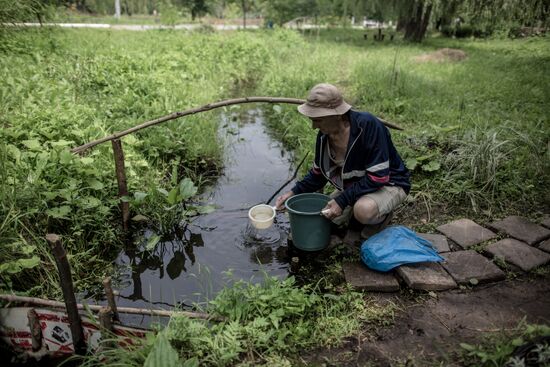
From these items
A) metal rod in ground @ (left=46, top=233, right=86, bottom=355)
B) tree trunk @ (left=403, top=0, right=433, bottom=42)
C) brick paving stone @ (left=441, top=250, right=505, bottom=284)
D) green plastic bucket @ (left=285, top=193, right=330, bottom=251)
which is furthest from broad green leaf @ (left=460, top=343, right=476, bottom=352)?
tree trunk @ (left=403, top=0, right=433, bottom=42)

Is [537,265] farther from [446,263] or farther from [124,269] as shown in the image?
[124,269]

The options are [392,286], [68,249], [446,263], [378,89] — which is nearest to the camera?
[392,286]

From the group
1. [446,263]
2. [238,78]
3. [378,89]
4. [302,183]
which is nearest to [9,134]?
[302,183]

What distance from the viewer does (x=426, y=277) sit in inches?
110

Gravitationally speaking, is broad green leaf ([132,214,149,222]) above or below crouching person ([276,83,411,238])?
below

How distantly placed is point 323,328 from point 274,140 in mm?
4564

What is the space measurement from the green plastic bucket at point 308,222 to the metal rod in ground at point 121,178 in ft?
5.30

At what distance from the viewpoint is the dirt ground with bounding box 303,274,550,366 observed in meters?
2.22

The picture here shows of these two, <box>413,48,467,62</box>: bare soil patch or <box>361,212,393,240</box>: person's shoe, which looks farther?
<box>413,48,467,62</box>: bare soil patch

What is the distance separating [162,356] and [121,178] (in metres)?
2.13

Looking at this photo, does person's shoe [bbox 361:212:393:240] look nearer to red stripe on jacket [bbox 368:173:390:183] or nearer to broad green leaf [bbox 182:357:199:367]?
red stripe on jacket [bbox 368:173:390:183]

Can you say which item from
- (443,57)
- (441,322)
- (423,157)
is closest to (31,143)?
(441,322)

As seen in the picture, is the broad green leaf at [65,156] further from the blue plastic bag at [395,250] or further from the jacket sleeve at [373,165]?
the blue plastic bag at [395,250]

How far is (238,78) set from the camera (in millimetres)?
10164
